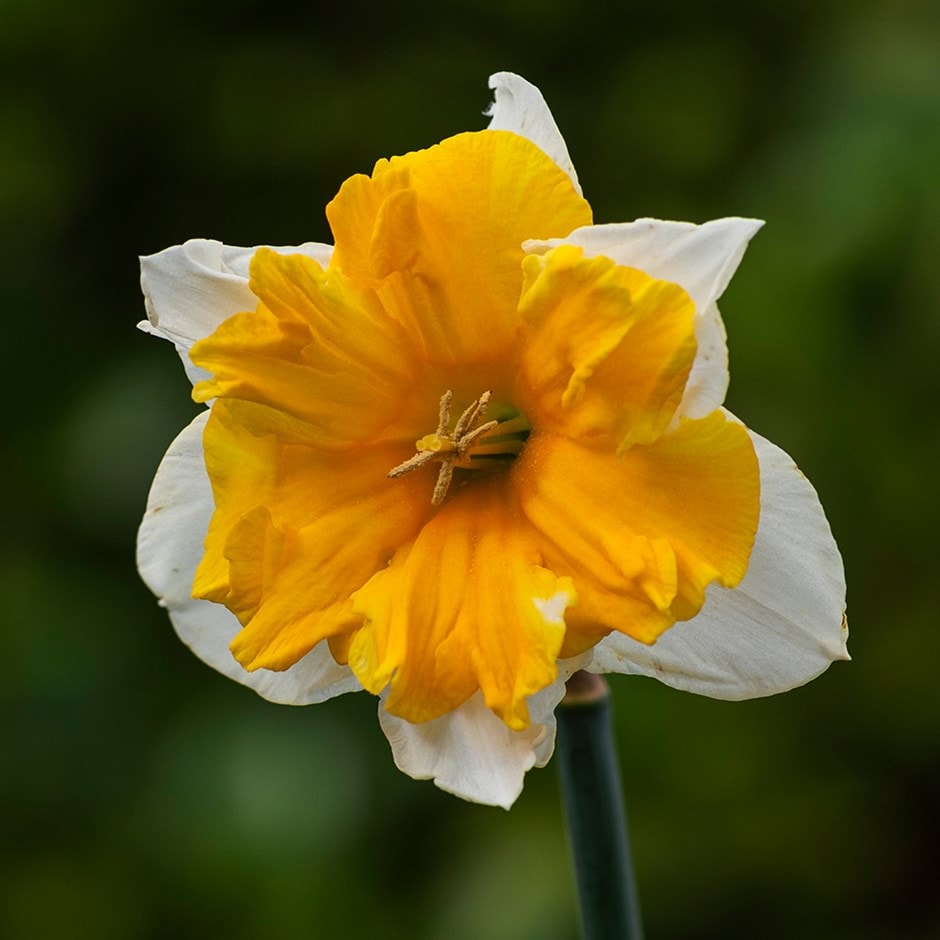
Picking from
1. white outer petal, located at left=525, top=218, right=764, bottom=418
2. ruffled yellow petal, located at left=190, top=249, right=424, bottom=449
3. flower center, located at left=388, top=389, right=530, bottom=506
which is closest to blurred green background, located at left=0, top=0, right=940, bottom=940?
flower center, located at left=388, top=389, right=530, bottom=506

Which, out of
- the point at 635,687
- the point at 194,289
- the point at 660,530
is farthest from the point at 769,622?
the point at 635,687

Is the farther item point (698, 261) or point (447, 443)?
point (447, 443)

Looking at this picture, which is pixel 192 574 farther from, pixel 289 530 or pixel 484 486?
pixel 484 486

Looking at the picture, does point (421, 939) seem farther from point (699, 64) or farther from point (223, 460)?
point (699, 64)

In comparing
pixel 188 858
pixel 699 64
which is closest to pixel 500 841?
pixel 188 858

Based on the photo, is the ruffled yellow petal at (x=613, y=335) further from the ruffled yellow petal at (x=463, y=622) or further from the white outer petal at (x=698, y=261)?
the ruffled yellow petal at (x=463, y=622)

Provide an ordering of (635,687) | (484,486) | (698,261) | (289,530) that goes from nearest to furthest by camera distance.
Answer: (698,261)
(289,530)
(484,486)
(635,687)

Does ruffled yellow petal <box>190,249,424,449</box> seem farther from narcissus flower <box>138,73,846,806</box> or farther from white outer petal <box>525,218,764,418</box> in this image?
white outer petal <box>525,218,764,418</box>
